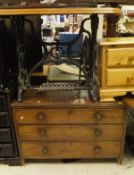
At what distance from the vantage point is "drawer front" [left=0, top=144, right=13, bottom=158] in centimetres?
174

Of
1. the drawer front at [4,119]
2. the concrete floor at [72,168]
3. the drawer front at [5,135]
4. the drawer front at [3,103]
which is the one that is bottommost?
the concrete floor at [72,168]

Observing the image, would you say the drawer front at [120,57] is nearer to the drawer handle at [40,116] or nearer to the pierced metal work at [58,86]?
the pierced metal work at [58,86]

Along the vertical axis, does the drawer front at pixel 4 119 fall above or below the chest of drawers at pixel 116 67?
below

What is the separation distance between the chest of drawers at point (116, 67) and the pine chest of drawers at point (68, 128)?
94 mm

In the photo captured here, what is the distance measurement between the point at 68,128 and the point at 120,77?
50cm

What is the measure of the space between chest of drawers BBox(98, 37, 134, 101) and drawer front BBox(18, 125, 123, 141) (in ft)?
0.74

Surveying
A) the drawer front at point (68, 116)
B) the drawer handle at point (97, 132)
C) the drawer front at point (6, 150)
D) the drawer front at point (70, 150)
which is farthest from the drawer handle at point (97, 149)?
the drawer front at point (6, 150)

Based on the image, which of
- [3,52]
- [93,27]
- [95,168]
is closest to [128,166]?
[95,168]

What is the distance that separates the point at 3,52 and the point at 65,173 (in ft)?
3.17

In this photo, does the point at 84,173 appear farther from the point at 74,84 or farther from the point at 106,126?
the point at 74,84

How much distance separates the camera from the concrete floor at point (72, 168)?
1.75 metres

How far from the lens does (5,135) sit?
1705 mm

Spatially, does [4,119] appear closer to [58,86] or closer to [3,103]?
[3,103]

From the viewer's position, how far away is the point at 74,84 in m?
1.79
